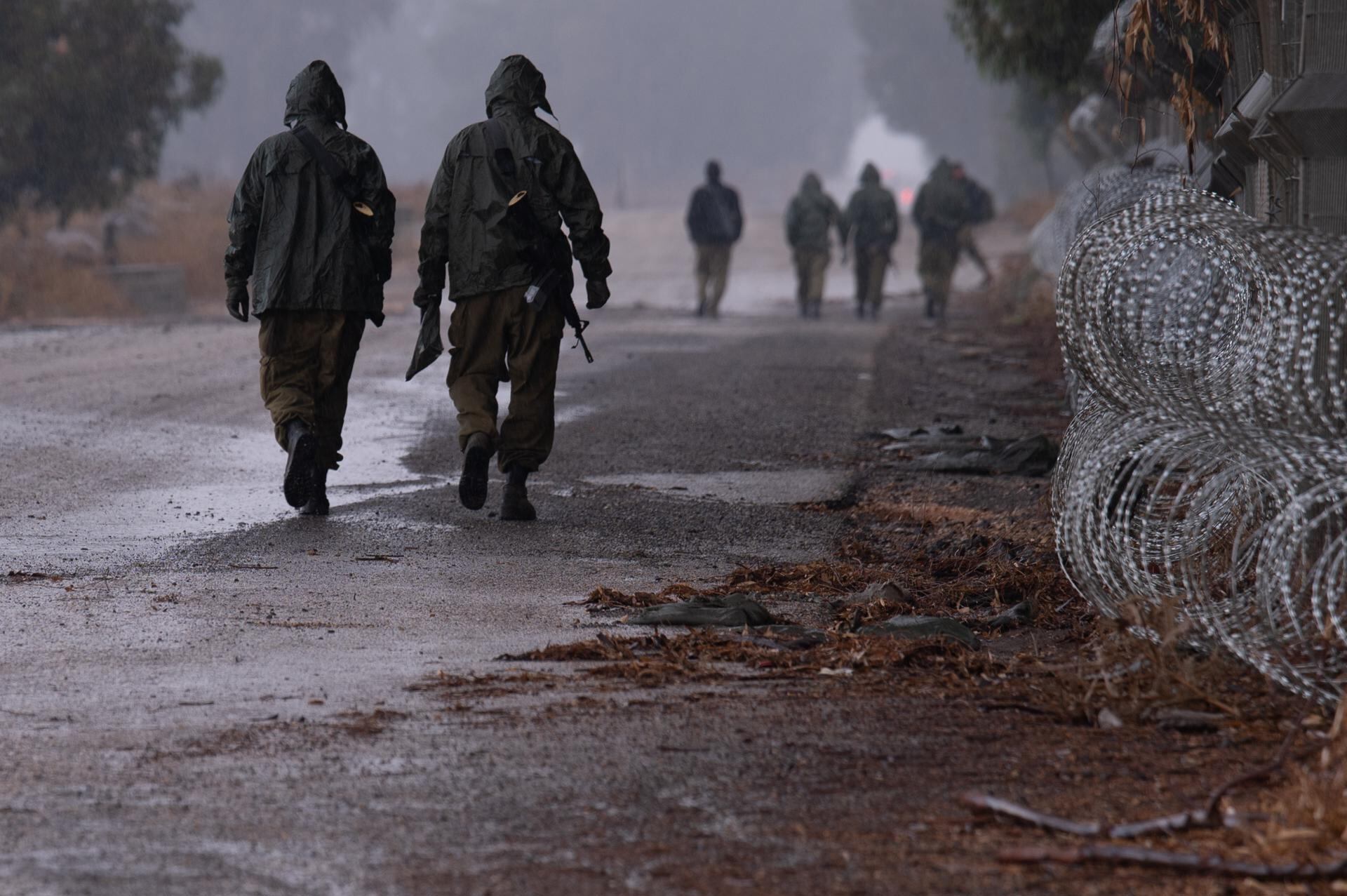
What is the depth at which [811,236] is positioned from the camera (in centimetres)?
2491

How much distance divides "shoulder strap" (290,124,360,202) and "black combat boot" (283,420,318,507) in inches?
45.4

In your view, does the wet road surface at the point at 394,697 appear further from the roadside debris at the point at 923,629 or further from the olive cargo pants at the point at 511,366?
the roadside debris at the point at 923,629

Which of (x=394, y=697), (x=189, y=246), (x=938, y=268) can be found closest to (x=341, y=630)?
(x=394, y=697)

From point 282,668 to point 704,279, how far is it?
19.9m

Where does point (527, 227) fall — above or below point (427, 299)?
above

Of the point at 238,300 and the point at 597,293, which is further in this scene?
the point at 238,300

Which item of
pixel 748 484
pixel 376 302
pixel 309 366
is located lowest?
pixel 748 484

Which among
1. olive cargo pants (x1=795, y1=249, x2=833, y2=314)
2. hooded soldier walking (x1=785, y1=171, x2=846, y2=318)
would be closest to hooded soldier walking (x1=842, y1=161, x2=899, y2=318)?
hooded soldier walking (x1=785, y1=171, x2=846, y2=318)

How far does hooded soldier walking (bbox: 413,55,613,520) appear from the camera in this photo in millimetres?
7797

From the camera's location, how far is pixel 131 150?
2712cm

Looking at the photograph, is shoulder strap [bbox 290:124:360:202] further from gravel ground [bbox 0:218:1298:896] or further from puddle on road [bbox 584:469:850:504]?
puddle on road [bbox 584:469:850:504]

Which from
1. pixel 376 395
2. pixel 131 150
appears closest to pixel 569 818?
pixel 376 395

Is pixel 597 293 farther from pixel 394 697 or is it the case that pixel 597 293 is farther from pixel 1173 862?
pixel 1173 862

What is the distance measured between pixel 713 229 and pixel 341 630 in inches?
756
